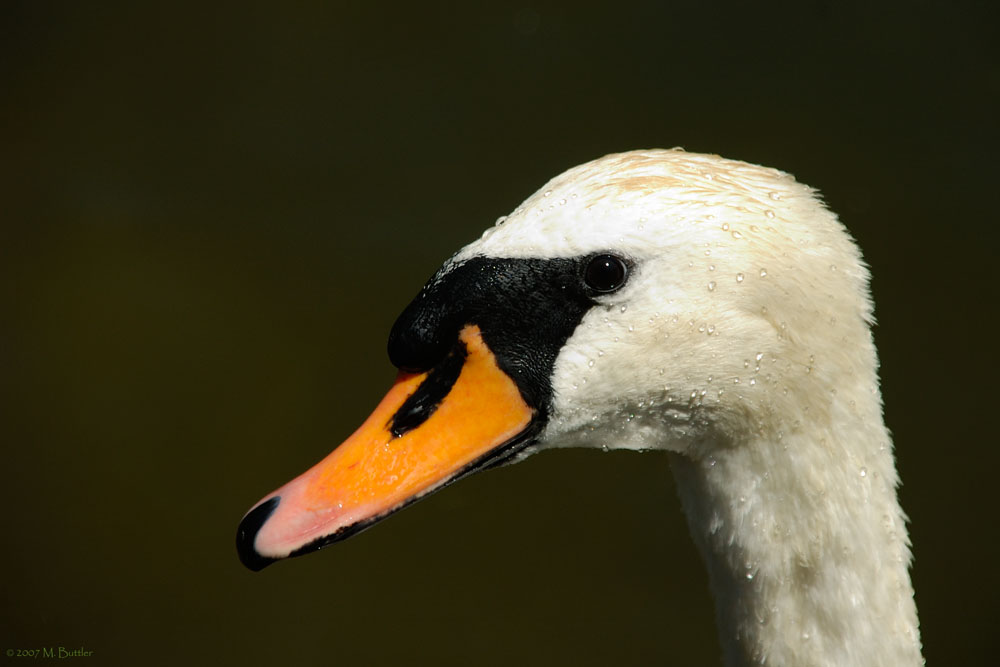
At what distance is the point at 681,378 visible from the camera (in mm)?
2297

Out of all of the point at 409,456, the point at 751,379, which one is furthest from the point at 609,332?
the point at 409,456

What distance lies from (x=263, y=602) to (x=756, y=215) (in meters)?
3.21

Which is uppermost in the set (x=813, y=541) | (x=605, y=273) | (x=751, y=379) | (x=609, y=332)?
(x=605, y=273)

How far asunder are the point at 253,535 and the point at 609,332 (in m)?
0.86

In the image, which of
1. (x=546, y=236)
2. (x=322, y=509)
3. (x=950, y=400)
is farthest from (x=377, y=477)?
(x=950, y=400)

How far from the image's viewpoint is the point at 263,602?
4.64 m

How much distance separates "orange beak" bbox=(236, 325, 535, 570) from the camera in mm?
2271

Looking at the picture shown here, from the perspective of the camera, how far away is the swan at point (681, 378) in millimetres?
2176

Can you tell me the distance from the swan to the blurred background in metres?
2.24

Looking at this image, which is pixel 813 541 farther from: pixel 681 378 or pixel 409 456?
pixel 409 456

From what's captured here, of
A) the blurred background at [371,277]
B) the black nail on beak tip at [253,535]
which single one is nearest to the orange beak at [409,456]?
the black nail on beak tip at [253,535]

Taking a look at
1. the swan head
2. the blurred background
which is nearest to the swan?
the swan head

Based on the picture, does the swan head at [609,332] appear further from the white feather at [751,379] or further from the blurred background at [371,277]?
the blurred background at [371,277]

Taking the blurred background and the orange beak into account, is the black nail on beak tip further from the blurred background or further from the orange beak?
the blurred background
